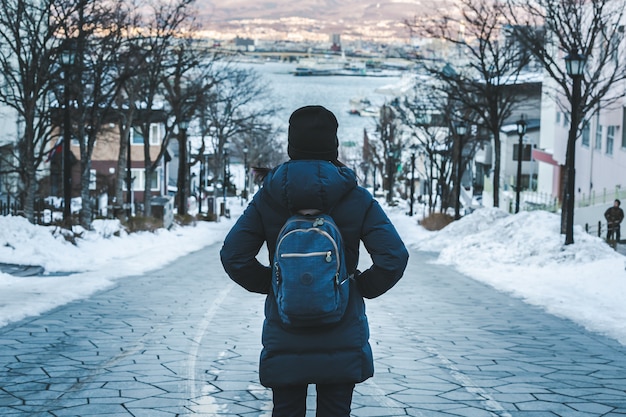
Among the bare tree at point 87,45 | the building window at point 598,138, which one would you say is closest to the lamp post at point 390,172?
the building window at point 598,138

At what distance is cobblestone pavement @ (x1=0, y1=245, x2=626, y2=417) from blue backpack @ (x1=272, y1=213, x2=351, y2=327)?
2.61 metres

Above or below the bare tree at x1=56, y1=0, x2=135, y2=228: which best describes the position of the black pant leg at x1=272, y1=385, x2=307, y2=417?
below

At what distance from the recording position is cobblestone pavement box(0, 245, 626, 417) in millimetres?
6617

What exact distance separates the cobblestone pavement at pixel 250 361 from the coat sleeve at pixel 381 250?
8.18ft

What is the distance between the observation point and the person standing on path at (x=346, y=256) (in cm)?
402

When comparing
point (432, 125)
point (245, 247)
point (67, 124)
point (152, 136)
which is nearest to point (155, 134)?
point (152, 136)

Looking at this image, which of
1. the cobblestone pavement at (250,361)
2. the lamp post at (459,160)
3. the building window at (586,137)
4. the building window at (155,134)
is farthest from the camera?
the building window at (155,134)

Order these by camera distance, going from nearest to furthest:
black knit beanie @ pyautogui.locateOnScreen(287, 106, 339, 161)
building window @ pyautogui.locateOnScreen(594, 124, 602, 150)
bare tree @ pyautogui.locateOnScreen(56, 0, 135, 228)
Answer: black knit beanie @ pyautogui.locateOnScreen(287, 106, 339, 161)
bare tree @ pyautogui.locateOnScreen(56, 0, 135, 228)
building window @ pyautogui.locateOnScreen(594, 124, 602, 150)

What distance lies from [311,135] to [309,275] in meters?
0.70

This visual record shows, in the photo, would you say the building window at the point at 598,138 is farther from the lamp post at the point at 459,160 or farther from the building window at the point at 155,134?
the building window at the point at 155,134

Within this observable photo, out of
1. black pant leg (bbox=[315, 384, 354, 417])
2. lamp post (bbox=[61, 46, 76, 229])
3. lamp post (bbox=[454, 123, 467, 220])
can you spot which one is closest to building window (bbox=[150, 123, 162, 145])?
lamp post (bbox=[454, 123, 467, 220])

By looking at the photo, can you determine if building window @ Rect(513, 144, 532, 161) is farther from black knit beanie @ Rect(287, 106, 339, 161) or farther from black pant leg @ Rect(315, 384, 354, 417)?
black pant leg @ Rect(315, 384, 354, 417)

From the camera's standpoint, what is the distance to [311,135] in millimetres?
4195

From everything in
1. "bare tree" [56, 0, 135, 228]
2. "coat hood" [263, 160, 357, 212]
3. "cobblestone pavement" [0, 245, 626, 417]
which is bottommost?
"cobblestone pavement" [0, 245, 626, 417]
